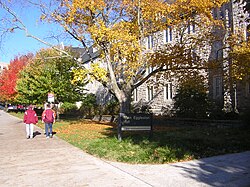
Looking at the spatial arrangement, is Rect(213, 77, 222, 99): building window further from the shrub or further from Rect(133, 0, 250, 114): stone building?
the shrub

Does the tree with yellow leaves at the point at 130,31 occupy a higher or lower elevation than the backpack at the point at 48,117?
higher

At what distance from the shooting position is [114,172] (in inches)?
288

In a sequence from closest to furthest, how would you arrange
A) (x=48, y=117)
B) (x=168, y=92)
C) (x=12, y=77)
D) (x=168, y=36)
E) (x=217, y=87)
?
1. (x=48, y=117)
2. (x=217, y=87)
3. (x=168, y=36)
4. (x=168, y=92)
5. (x=12, y=77)

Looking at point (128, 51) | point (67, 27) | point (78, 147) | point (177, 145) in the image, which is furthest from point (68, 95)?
point (177, 145)

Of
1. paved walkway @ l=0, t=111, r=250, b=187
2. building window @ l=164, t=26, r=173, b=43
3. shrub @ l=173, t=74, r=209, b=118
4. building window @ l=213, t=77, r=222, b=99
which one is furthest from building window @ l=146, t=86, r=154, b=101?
paved walkway @ l=0, t=111, r=250, b=187

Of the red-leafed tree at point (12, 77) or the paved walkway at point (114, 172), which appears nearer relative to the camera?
the paved walkway at point (114, 172)

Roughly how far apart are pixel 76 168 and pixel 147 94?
75.2ft

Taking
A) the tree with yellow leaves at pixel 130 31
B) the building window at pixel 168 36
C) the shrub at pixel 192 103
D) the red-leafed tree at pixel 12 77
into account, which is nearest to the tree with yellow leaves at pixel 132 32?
the tree with yellow leaves at pixel 130 31

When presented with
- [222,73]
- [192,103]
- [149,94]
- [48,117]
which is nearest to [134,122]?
[48,117]

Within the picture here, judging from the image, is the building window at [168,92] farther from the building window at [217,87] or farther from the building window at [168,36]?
the building window at [217,87]

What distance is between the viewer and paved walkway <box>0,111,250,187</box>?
641 centimetres

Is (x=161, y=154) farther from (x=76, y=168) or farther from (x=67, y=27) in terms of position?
(x=67, y=27)

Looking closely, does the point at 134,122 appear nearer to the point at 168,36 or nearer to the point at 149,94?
the point at 168,36

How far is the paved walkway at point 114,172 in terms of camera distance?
252 inches
